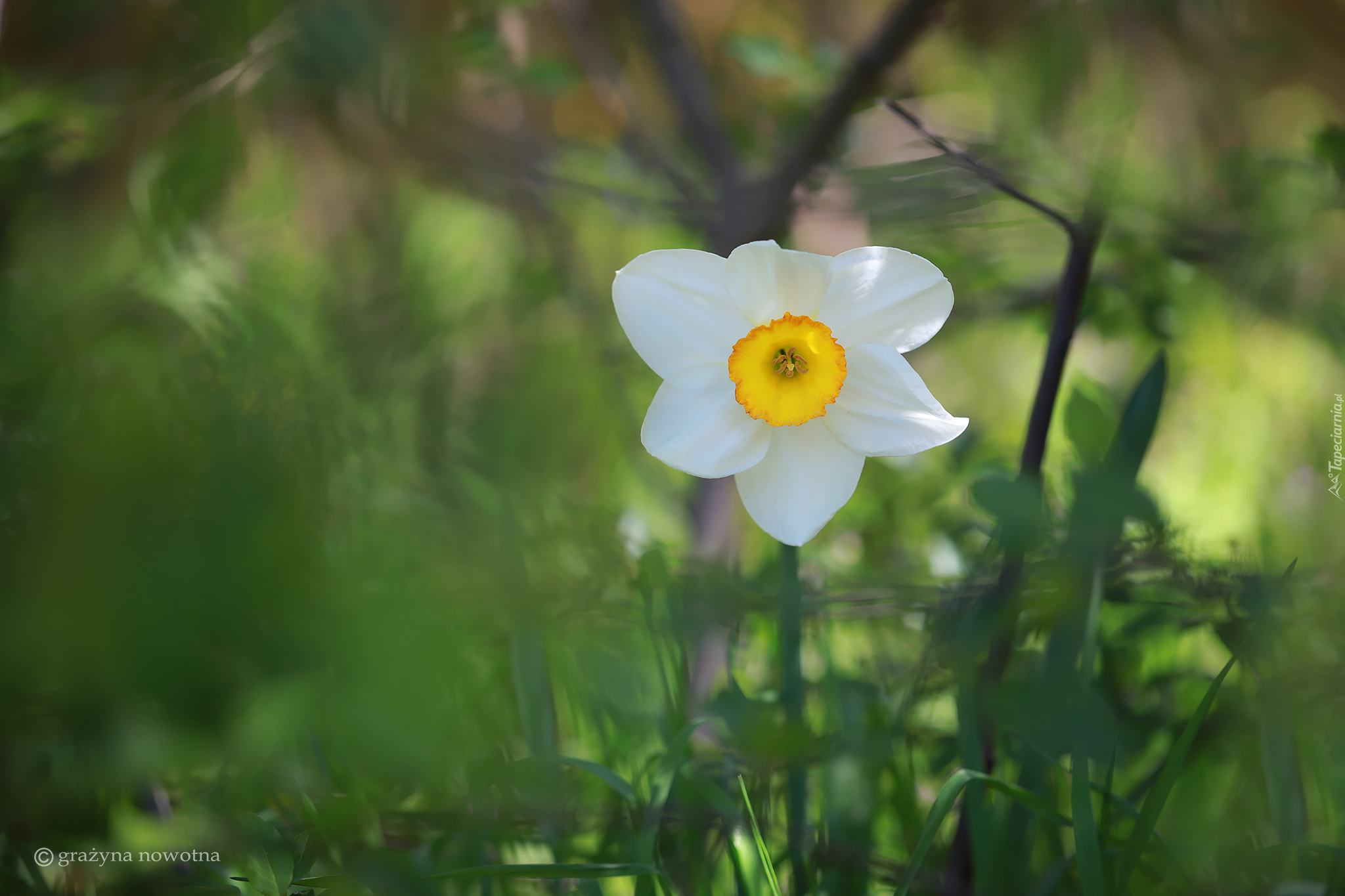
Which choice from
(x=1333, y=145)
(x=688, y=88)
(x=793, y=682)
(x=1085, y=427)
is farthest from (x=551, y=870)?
(x=688, y=88)

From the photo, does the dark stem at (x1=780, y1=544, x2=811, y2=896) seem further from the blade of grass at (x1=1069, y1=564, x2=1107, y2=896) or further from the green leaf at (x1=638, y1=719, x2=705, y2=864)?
the blade of grass at (x1=1069, y1=564, x2=1107, y2=896)

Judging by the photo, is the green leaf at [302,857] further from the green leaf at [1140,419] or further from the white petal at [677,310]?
the green leaf at [1140,419]

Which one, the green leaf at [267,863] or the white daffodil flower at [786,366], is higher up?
the white daffodil flower at [786,366]

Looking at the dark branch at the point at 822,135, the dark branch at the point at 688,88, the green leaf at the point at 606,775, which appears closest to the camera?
the green leaf at the point at 606,775

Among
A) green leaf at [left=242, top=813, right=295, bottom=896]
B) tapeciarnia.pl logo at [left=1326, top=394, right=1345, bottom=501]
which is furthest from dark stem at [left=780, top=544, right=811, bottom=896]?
tapeciarnia.pl logo at [left=1326, top=394, right=1345, bottom=501]

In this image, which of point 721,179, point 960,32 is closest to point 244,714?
point 721,179

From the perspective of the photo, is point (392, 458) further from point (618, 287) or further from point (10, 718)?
point (618, 287)

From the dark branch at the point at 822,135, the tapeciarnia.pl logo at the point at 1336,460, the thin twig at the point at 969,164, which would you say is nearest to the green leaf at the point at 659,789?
the thin twig at the point at 969,164
